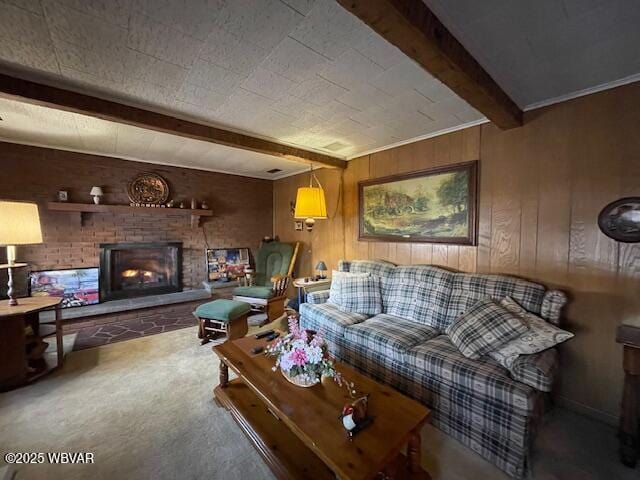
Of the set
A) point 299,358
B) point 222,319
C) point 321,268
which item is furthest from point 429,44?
point 222,319

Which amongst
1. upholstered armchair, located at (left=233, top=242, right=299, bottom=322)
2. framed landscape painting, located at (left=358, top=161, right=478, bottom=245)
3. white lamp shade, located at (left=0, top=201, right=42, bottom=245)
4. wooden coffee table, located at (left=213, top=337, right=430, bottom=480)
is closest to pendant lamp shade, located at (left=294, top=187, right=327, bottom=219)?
framed landscape painting, located at (left=358, top=161, right=478, bottom=245)

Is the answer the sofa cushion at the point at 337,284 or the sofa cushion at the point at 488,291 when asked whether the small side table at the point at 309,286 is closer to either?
the sofa cushion at the point at 337,284

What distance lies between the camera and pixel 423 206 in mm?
2902

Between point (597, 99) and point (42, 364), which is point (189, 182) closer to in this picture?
point (42, 364)

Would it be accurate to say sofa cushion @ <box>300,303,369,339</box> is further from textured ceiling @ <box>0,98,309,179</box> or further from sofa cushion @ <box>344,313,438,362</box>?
textured ceiling @ <box>0,98,309,179</box>

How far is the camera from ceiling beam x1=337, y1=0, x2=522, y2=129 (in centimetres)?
102

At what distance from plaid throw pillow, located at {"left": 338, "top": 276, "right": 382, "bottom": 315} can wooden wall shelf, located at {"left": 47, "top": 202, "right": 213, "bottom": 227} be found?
2.92 meters

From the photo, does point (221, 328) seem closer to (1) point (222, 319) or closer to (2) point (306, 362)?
(1) point (222, 319)

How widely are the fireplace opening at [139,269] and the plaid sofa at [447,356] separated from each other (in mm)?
2626

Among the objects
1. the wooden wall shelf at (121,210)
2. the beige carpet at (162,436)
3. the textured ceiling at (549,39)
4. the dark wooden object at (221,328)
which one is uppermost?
the textured ceiling at (549,39)

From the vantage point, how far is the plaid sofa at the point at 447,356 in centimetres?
148

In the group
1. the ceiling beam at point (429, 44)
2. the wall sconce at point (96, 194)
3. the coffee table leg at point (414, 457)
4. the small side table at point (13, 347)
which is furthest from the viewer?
the wall sconce at point (96, 194)

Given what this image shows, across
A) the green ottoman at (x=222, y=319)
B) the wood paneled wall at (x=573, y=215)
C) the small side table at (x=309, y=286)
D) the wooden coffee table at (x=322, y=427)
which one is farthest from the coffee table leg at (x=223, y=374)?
the wood paneled wall at (x=573, y=215)

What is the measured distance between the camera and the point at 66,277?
11.6ft
